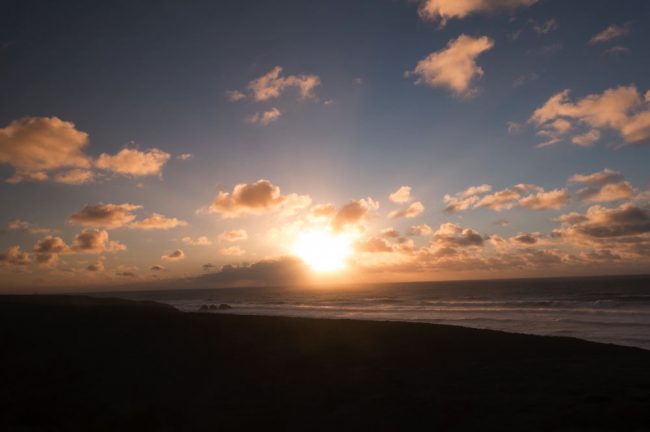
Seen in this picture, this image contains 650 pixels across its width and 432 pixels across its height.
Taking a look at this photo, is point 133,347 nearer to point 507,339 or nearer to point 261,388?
point 261,388

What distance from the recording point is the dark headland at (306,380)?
386 inches

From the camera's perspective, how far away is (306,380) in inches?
526

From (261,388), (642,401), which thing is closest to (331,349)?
(261,388)

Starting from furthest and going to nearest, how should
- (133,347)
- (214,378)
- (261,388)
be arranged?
1. (133,347)
2. (214,378)
3. (261,388)

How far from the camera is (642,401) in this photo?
10.1 meters

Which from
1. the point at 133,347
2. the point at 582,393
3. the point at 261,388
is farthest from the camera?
the point at 133,347

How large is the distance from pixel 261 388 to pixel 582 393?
29.4 ft

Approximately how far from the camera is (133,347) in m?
17.4

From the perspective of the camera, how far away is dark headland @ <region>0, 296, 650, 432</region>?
9.80m

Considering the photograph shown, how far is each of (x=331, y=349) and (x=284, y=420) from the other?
8.30 metres

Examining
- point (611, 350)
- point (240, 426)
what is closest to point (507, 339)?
point (611, 350)

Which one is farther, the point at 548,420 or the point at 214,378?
the point at 214,378

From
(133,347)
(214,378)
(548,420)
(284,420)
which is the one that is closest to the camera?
(548,420)

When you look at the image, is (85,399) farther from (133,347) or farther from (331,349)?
(331,349)
